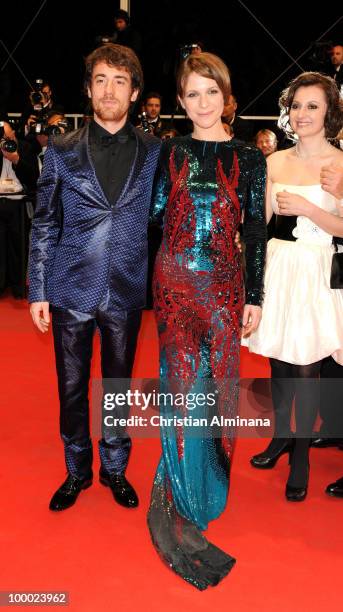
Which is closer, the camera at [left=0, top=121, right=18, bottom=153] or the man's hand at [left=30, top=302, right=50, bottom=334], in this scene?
the man's hand at [left=30, top=302, right=50, bottom=334]

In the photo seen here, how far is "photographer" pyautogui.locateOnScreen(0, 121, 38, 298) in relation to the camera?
6.33m

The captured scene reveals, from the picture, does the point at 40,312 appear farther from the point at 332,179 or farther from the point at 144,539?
the point at 332,179

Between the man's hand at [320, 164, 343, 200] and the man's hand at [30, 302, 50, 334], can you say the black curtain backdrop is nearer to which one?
the man's hand at [320, 164, 343, 200]

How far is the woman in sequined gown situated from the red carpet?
10cm

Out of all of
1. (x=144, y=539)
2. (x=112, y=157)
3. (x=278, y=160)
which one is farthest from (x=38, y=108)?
(x=144, y=539)

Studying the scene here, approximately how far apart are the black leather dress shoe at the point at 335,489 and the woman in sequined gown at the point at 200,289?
2.06ft

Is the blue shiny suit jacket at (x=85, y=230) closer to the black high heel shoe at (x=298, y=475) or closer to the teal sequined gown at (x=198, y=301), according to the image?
the teal sequined gown at (x=198, y=301)

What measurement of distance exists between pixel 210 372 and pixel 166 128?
4668mm

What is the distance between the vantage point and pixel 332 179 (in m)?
2.82

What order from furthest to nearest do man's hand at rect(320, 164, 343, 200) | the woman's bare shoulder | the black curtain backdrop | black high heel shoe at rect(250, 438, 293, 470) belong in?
the black curtain backdrop < black high heel shoe at rect(250, 438, 293, 470) < the woman's bare shoulder < man's hand at rect(320, 164, 343, 200)

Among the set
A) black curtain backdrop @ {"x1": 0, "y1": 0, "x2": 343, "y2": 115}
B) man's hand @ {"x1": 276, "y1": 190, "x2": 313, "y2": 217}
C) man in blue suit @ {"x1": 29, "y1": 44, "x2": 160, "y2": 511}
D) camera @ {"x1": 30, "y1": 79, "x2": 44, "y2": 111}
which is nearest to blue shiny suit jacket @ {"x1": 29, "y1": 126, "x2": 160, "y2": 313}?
man in blue suit @ {"x1": 29, "y1": 44, "x2": 160, "y2": 511}

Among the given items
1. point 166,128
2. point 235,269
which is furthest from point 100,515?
point 166,128

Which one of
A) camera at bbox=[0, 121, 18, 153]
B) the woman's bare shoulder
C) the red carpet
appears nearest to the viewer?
the red carpet

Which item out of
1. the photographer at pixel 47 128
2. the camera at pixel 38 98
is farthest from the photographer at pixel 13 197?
the camera at pixel 38 98
